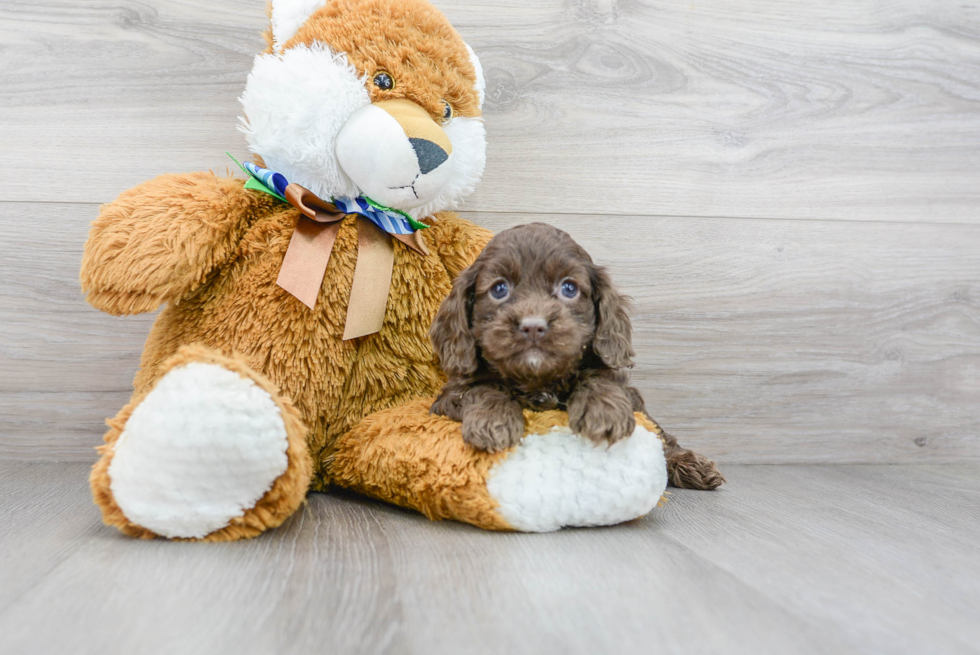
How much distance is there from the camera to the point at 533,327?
3.19ft

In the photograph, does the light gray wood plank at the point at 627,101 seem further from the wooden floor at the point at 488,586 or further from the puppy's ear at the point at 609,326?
the wooden floor at the point at 488,586

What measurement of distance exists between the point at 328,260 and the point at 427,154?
254mm

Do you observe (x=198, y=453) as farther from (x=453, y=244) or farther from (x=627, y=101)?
(x=627, y=101)

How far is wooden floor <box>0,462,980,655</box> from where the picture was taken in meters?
0.68

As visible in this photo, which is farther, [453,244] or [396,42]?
[453,244]

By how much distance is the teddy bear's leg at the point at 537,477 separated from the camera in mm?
992

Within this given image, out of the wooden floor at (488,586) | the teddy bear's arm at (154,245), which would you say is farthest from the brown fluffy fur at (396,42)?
the wooden floor at (488,586)

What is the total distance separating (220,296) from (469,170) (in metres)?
0.51

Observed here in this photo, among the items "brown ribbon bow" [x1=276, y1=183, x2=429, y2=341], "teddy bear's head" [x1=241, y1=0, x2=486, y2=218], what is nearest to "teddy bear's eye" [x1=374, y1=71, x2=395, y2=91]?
"teddy bear's head" [x1=241, y1=0, x2=486, y2=218]

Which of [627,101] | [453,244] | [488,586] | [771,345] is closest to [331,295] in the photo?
[453,244]

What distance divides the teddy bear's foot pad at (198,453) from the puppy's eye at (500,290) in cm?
36

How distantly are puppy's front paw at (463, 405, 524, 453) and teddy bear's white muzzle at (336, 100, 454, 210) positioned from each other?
42 cm

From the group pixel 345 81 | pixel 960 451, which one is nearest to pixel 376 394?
pixel 345 81

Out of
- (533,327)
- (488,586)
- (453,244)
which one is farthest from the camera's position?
(453,244)
